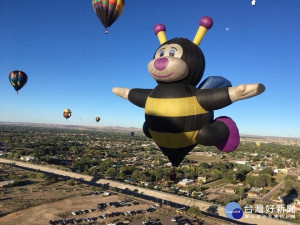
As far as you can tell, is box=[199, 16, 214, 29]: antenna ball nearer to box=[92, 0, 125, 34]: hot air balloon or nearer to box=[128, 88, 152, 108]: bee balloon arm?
box=[128, 88, 152, 108]: bee balloon arm

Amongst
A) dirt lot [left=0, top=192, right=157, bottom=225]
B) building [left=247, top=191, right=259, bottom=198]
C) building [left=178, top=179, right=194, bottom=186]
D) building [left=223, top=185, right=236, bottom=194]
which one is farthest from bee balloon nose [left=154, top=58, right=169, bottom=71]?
building [left=178, top=179, right=194, bottom=186]

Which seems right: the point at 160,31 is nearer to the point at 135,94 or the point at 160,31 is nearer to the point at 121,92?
the point at 135,94

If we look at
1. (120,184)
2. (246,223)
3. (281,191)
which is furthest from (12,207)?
(281,191)

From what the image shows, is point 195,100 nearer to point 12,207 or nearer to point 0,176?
point 12,207

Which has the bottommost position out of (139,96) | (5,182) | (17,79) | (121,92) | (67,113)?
(5,182)

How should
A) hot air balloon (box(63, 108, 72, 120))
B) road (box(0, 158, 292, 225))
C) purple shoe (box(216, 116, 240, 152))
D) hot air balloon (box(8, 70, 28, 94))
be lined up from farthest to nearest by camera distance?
hot air balloon (box(63, 108, 72, 120)), hot air balloon (box(8, 70, 28, 94)), road (box(0, 158, 292, 225)), purple shoe (box(216, 116, 240, 152))

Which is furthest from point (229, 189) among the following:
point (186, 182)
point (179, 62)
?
point (179, 62)
